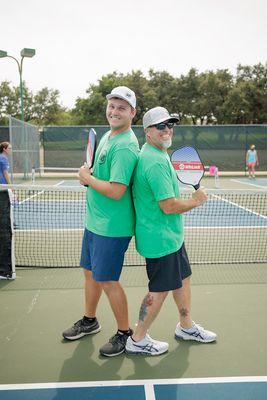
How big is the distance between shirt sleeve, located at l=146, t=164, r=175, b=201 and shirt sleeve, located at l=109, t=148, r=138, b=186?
0.15 m

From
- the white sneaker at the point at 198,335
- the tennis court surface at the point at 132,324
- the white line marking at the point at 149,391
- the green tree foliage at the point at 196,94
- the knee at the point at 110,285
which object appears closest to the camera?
the white line marking at the point at 149,391

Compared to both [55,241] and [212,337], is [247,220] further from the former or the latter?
[212,337]

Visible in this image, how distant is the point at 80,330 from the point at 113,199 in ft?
4.19

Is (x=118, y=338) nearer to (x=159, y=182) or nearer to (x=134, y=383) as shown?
(x=134, y=383)

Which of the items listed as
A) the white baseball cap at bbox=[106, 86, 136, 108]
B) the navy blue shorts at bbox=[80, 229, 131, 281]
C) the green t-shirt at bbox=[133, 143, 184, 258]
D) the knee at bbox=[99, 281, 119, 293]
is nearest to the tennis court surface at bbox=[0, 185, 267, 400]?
the knee at bbox=[99, 281, 119, 293]

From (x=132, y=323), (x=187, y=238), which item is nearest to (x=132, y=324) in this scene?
(x=132, y=323)

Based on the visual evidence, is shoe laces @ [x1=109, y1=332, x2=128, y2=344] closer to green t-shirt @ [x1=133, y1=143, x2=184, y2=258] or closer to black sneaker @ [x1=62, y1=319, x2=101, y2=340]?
black sneaker @ [x1=62, y1=319, x2=101, y2=340]

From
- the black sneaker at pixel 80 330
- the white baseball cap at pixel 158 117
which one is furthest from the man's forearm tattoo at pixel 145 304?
the white baseball cap at pixel 158 117

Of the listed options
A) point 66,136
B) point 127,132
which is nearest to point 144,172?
point 127,132

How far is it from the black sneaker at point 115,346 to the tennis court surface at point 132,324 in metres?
0.04

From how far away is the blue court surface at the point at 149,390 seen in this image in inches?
101

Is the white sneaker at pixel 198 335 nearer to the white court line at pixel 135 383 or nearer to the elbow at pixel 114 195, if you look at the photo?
the white court line at pixel 135 383

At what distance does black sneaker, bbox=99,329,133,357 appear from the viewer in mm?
3053

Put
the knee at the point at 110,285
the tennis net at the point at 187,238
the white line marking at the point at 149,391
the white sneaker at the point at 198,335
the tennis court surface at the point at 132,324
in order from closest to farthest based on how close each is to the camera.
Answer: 1. the white line marking at the point at 149,391
2. the tennis court surface at the point at 132,324
3. the knee at the point at 110,285
4. the white sneaker at the point at 198,335
5. the tennis net at the point at 187,238
